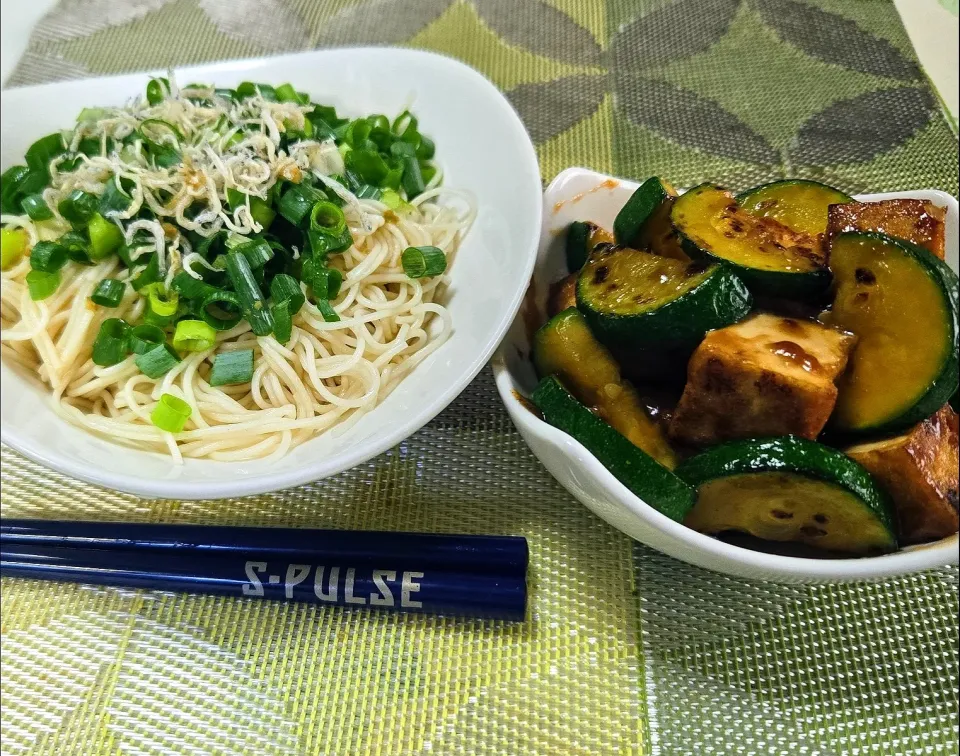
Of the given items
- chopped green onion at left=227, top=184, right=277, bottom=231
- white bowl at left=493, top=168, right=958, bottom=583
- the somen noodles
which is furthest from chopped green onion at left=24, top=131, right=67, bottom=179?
white bowl at left=493, top=168, right=958, bottom=583

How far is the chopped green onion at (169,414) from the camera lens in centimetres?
133

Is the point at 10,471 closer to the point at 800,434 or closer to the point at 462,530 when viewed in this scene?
the point at 462,530

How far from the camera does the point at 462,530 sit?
141 cm

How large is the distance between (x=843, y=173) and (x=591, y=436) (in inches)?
60.7

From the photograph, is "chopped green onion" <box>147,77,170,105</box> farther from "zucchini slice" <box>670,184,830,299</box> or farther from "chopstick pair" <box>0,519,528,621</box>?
"zucchini slice" <box>670,184,830,299</box>

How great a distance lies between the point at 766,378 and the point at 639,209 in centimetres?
47

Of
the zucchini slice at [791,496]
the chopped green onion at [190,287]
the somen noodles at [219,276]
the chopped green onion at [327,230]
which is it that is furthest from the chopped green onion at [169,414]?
the zucchini slice at [791,496]

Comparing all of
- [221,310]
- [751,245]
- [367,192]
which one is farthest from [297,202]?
[751,245]

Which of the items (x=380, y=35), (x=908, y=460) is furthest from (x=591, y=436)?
(x=380, y=35)

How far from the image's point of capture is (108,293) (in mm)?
1473

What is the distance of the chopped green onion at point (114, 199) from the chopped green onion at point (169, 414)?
52cm

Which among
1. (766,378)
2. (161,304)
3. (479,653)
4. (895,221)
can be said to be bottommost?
(479,653)

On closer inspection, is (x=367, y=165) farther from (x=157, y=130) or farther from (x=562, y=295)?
(x=562, y=295)

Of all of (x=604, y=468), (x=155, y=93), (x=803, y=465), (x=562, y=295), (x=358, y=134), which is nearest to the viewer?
(x=803, y=465)
